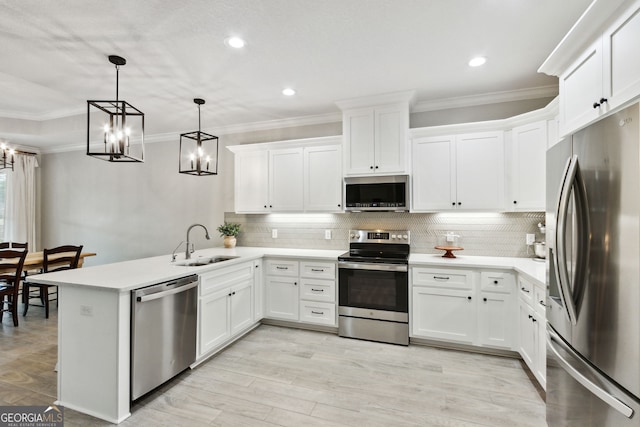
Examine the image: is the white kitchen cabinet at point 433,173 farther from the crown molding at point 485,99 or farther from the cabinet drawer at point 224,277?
the cabinet drawer at point 224,277

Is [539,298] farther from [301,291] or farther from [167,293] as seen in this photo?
[167,293]

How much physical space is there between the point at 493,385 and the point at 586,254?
5.37 feet

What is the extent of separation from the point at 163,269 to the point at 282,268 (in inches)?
56.6

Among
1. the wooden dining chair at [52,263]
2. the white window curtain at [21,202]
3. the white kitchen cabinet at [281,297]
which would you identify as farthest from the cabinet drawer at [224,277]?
the white window curtain at [21,202]

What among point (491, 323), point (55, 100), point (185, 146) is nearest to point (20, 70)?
point (55, 100)

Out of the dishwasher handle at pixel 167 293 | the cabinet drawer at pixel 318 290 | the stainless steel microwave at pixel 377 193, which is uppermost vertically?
the stainless steel microwave at pixel 377 193

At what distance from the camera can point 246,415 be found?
6.88ft

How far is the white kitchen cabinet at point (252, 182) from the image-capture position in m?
4.12

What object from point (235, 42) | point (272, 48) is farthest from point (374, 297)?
point (235, 42)

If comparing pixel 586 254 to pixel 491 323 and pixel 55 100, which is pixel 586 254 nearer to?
pixel 491 323

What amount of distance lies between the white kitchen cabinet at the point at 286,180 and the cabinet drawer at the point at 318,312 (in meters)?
1.23

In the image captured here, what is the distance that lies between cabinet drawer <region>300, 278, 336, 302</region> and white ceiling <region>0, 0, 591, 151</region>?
2203 millimetres

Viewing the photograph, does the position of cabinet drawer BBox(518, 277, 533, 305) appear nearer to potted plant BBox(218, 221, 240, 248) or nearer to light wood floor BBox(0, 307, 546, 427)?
light wood floor BBox(0, 307, 546, 427)

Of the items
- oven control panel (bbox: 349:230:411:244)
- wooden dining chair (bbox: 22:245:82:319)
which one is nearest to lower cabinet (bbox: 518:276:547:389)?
oven control panel (bbox: 349:230:411:244)
